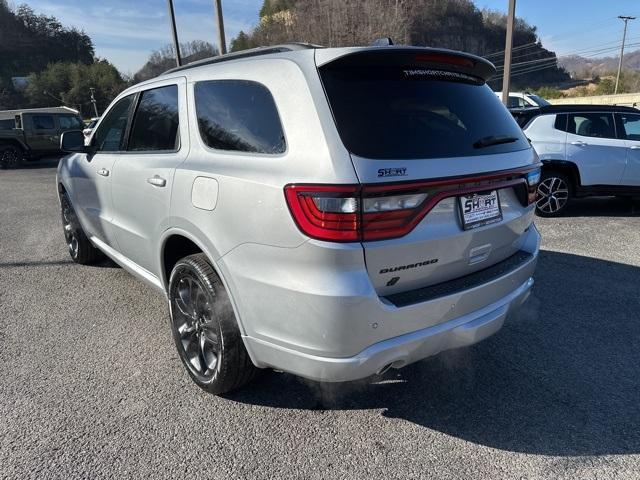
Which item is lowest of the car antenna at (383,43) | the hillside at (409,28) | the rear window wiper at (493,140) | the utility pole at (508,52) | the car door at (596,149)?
the car door at (596,149)

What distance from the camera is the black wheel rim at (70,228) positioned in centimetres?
489

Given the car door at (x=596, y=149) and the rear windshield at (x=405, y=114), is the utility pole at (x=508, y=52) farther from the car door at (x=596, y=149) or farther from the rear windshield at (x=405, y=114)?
the rear windshield at (x=405, y=114)

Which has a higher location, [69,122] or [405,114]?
[69,122]

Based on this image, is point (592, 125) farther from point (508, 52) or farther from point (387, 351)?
point (508, 52)

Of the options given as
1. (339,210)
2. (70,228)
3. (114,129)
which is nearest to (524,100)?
(70,228)

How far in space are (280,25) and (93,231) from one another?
93397 millimetres

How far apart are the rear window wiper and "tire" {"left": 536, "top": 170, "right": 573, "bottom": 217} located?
190 inches

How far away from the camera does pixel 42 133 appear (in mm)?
17891

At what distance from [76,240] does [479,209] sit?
4.32 meters

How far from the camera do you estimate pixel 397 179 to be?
1887 millimetres

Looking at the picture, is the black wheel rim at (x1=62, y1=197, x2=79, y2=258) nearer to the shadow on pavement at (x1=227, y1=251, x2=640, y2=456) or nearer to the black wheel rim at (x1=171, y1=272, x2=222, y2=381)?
the black wheel rim at (x1=171, y1=272, x2=222, y2=381)

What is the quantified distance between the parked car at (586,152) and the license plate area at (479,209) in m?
5.14

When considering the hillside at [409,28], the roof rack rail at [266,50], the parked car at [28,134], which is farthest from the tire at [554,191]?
the hillside at [409,28]

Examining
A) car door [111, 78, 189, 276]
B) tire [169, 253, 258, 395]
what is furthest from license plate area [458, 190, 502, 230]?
car door [111, 78, 189, 276]
